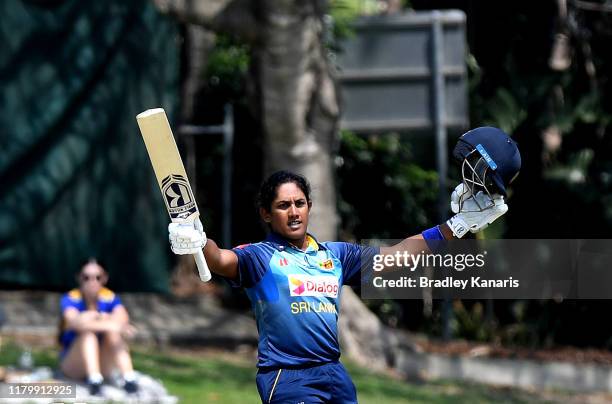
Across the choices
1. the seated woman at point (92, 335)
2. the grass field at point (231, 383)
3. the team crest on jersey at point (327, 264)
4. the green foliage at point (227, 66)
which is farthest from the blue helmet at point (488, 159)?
the green foliage at point (227, 66)

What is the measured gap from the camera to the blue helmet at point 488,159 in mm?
5805

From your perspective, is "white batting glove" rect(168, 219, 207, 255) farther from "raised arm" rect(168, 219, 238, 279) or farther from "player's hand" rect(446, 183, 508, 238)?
"player's hand" rect(446, 183, 508, 238)

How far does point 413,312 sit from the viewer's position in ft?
49.0

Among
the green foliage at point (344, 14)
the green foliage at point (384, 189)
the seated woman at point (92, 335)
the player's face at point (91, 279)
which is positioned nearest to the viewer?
the seated woman at point (92, 335)

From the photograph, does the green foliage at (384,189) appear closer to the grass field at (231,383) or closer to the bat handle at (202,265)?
the grass field at (231,383)

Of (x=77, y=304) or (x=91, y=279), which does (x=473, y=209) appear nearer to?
(x=91, y=279)

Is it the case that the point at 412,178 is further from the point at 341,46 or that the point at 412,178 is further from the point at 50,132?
the point at 50,132

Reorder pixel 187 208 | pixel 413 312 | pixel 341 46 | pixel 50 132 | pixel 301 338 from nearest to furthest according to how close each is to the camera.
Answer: pixel 187 208, pixel 301 338, pixel 50 132, pixel 341 46, pixel 413 312

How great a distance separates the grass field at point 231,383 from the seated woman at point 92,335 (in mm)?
637

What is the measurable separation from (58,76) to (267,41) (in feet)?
7.18

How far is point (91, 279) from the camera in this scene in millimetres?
9602

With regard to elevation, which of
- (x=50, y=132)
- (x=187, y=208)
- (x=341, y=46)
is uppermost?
(x=341, y=46)

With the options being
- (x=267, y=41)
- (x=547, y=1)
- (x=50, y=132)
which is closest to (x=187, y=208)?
(x=267, y=41)

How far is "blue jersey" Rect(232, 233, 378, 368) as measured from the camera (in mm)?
5762
